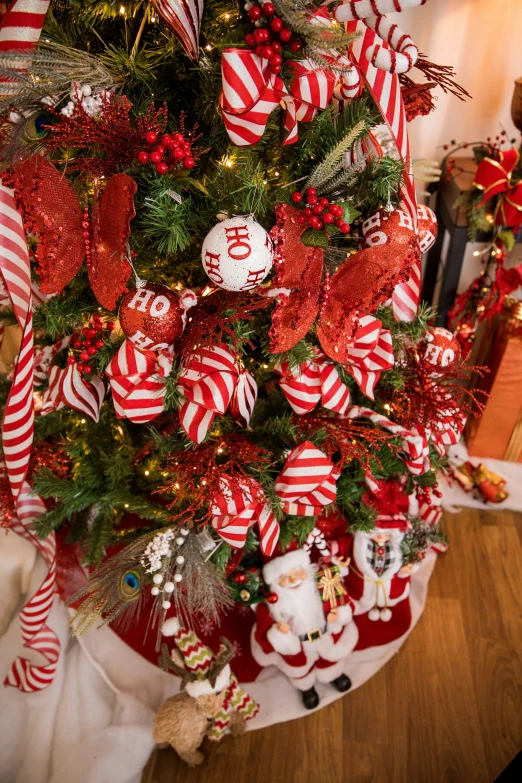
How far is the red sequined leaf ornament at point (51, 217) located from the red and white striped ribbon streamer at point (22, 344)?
5 cm

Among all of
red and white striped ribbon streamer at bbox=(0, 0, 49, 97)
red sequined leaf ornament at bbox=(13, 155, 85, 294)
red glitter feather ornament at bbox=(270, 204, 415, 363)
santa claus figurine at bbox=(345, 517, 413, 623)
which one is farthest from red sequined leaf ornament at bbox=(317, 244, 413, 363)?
santa claus figurine at bbox=(345, 517, 413, 623)

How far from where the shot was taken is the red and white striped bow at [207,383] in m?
0.82

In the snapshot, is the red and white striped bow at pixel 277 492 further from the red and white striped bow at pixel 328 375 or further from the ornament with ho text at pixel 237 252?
the ornament with ho text at pixel 237 252

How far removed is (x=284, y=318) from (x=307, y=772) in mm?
974

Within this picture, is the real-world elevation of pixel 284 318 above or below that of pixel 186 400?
above

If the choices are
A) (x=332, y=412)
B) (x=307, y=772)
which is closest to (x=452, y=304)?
(x=332, y=412)

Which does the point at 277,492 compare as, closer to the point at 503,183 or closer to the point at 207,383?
the point at 207,383

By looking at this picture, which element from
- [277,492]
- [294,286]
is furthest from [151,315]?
[277,492]

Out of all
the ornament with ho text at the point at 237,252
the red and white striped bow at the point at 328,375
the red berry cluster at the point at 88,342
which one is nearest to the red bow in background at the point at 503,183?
the red and white striped bow at the point at 328,375

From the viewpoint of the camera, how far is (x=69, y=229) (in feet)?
2.39

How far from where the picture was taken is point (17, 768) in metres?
1.13

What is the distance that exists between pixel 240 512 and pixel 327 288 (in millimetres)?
411

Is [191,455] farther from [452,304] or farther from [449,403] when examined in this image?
[452,304]

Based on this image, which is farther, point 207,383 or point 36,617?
point 36,617
